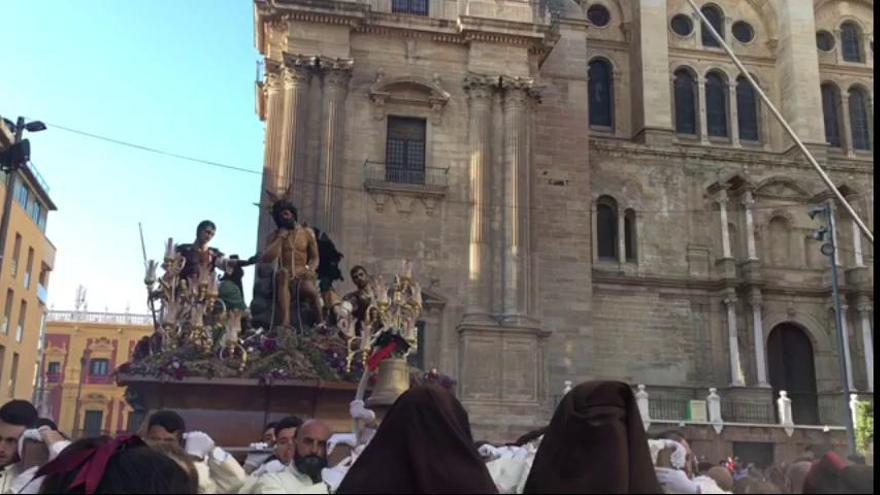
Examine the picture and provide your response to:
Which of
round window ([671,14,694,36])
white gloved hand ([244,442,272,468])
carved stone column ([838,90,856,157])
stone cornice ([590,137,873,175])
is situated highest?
round window ([671,14,694,36])

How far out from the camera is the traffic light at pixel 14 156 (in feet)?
53.6

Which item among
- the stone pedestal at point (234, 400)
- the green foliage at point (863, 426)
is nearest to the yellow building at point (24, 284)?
the stone pedestal at point (234, 400)

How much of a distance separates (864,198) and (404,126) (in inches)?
711

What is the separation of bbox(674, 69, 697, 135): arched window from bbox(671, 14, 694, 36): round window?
1791 mm

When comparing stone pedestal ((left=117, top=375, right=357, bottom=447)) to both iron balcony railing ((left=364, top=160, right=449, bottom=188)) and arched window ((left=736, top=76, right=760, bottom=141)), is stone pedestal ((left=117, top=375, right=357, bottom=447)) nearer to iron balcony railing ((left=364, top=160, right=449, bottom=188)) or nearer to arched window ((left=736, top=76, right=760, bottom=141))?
iron balcony railing ((left=364, top=160, right=449, bottom=188))

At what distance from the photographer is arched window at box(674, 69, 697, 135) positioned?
113 feet

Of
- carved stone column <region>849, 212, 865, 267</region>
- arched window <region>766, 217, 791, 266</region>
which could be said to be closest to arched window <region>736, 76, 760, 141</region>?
arched window <region>766, 217, 791, 266</region>

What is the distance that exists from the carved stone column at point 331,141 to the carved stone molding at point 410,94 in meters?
1.05

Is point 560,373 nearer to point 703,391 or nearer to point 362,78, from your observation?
point 703,391

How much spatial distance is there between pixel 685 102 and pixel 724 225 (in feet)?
22.5

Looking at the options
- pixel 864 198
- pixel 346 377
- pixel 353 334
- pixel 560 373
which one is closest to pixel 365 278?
pixel 353 334

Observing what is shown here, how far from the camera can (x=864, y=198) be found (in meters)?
31.9

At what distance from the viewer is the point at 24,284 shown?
4344 centimetres

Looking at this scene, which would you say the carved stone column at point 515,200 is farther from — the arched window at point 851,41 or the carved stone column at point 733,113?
the arched window at point 851,41
